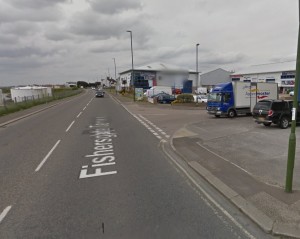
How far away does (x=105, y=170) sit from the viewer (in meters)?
6.64

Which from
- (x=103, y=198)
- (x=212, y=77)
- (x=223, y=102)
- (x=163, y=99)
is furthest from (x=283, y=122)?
(x=212, y=77)

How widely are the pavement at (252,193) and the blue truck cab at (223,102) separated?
10.9m

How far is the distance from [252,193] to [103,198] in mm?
2929

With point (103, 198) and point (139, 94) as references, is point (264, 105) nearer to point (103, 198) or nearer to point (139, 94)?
point (103, 198)

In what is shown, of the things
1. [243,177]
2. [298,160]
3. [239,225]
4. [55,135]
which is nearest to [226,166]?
[243,177]

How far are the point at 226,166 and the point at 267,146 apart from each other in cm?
323

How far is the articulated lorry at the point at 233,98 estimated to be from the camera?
1880 centimetres

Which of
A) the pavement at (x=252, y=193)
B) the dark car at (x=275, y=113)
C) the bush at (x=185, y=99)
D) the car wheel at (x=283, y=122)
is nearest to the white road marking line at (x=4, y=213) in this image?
the pavement at (x=252, y=193)

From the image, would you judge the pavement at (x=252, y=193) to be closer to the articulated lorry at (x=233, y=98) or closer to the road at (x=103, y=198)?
the road at (x=103, y=198)

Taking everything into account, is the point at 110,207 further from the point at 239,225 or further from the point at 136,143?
the point at 136,143

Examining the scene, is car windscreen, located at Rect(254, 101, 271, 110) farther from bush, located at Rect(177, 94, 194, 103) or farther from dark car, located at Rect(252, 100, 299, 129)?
bush, located at Rect(177, 94, 194, 103)

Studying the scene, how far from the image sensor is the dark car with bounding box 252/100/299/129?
43.6 ft

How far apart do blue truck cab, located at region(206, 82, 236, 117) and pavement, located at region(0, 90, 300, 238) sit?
10896 millimetres

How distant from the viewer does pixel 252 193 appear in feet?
16.3
